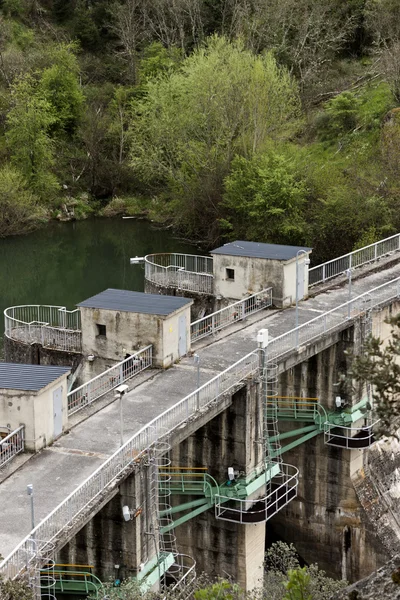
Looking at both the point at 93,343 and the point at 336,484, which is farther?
the point at 336,484

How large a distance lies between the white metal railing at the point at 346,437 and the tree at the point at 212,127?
39.0 metres

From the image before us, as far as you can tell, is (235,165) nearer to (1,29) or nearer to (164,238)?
(164,238)

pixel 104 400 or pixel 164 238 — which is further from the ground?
pixel 104 400

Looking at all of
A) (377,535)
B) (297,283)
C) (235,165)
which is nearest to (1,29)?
(235,165)

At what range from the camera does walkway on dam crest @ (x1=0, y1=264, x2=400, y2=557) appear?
23109 millimetres

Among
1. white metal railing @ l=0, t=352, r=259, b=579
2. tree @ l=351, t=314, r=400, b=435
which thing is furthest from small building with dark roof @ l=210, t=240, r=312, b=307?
tree @ l=351, t=314, r=400, b=435

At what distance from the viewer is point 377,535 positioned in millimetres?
36812

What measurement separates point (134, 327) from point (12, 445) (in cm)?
859

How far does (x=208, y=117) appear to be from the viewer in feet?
247

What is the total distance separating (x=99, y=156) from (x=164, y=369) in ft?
236

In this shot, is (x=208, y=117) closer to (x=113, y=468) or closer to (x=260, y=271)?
(x=260, y=271)

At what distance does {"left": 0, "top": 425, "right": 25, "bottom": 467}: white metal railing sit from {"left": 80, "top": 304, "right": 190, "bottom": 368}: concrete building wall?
799 cm

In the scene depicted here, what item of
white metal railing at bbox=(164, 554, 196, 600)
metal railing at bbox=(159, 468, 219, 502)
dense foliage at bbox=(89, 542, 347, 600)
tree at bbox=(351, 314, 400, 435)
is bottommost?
white metal railing at bbox=(164, 554, 196, 600)

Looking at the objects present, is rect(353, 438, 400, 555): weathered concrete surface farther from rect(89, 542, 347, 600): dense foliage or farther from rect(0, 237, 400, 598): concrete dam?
rect(89, 542, 347, 600): dense foliage
